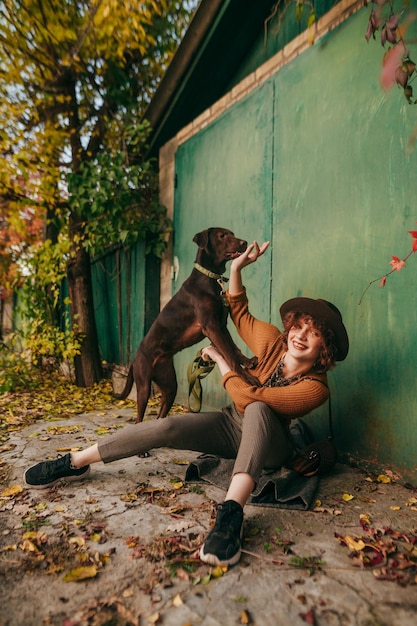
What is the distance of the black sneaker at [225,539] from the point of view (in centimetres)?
183

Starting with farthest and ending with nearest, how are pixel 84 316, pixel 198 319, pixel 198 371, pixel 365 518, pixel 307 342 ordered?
pixel 84 316, pixel 198 319, pixel 198 371, pixel 307 342, pixel 365 518

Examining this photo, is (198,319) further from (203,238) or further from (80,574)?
(80,574)

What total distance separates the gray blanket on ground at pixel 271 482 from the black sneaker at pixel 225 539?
490 millimetres

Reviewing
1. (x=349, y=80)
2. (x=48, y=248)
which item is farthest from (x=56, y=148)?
(x=349, y=80)

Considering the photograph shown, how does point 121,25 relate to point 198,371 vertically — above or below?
above

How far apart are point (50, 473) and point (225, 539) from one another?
1223 mm

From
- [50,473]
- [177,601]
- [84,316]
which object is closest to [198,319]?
[50,473]

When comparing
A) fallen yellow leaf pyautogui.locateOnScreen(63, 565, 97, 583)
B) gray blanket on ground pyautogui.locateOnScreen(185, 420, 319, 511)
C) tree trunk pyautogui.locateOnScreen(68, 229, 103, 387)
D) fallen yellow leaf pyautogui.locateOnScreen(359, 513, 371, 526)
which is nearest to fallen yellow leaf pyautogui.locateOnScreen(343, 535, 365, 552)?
fallen yellow leaf pyautogui.locateOnScreen(359, 513, 371, 526)

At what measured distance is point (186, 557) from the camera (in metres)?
1.90

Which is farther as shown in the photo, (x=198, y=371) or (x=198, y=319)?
(x=198, y=319)

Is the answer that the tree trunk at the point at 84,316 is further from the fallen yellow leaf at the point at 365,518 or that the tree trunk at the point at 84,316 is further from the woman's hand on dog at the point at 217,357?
the fallen yellow leaf at the point at 365,518

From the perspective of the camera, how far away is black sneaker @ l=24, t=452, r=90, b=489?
8.58 feet

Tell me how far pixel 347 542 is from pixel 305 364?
88 centimetres

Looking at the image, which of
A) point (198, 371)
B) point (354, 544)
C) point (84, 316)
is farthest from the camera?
point (84, 316)
